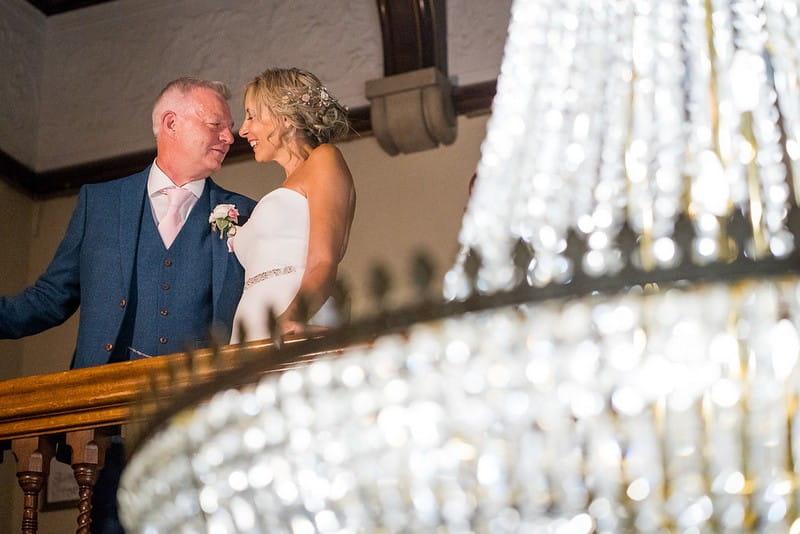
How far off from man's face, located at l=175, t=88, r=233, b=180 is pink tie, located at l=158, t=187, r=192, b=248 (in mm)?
81

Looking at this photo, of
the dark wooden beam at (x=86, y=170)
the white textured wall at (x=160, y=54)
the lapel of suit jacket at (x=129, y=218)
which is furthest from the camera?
the white textured wall at (x=160, y=54)

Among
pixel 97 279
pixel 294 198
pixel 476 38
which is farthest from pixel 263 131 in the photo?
pixel 476 38

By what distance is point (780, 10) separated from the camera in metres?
1.39

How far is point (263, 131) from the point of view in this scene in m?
3.42

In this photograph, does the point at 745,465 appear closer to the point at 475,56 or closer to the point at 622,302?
the point at 622,302

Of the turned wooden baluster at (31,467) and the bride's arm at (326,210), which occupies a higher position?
the bride's arm at (326,210)

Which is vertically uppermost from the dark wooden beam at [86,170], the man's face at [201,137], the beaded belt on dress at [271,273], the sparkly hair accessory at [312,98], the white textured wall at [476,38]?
the white textured wall at [476,38]

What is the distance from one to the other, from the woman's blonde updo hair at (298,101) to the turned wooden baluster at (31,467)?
101 centimetres

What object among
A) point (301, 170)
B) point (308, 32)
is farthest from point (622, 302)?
point (308, 32)

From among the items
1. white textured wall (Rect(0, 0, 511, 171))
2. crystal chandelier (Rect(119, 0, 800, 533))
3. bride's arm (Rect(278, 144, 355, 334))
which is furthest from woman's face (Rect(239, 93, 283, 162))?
white textured wall (Rect(0, 0, 511, 171))

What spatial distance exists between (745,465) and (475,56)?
6107mm

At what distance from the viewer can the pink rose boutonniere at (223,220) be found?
3.62m

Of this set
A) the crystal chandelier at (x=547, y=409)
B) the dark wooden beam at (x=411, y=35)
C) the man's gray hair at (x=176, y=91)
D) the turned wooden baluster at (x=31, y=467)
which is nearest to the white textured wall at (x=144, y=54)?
the dark wooden beam at (x=411, y=35)

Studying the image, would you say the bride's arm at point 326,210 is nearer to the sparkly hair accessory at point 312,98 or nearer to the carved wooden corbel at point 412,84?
the sparkly hair accessory at point 312,98
